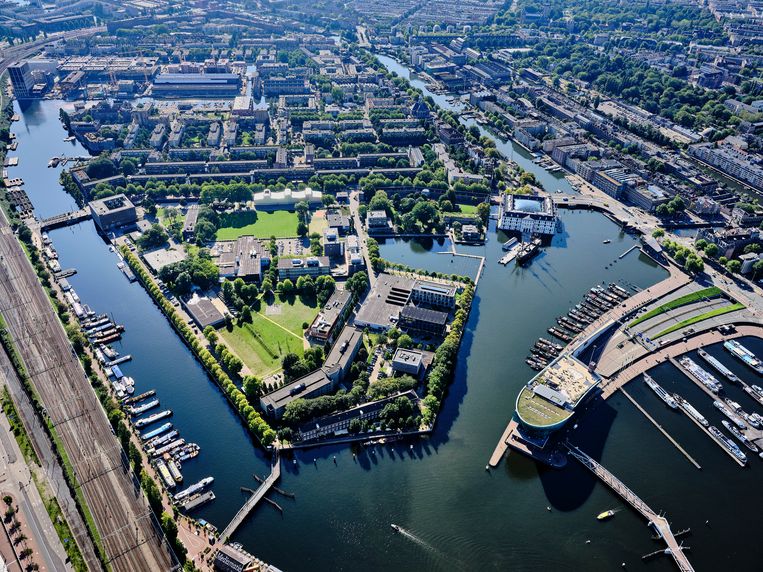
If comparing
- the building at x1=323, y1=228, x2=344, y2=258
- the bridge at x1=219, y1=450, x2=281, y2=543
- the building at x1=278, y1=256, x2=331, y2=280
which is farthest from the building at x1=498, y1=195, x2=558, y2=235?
the bridge at x1=219, y1=450, x2=281, y2=543

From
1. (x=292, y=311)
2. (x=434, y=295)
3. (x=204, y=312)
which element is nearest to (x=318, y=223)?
(x=292, y=311)

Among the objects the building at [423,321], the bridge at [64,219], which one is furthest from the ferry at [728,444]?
the bridge at [64,219]

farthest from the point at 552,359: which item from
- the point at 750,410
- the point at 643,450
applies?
the point at 750,410

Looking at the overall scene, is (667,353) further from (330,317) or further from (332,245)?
(332,245)

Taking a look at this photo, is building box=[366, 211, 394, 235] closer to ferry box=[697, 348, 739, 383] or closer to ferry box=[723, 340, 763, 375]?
ferry box=[697, 348, 739, 383]

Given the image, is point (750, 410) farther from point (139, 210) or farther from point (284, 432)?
point (139, 210)
